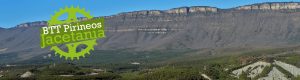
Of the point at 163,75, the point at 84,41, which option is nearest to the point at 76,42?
the point at 84,41

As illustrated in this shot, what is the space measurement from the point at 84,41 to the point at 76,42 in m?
1.58

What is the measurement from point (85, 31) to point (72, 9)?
4197 millimetres

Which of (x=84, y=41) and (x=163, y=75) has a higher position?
(x=84, y=41)

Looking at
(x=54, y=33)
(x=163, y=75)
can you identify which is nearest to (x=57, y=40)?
(x=54, y=33)

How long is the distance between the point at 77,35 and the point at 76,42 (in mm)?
1814

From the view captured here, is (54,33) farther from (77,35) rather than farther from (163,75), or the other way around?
(163,75)

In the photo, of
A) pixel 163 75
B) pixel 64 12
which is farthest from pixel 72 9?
pixel 163 75

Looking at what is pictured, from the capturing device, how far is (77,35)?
9150cm

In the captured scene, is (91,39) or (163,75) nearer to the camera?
(91,39)

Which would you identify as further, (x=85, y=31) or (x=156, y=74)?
(x=156, y=74)

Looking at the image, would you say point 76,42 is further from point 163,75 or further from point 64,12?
point 163,75

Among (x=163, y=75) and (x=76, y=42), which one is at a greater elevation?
(x=76, y=42)

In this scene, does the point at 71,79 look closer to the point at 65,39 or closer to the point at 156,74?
the point at 156,74

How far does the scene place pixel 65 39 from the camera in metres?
91.4
